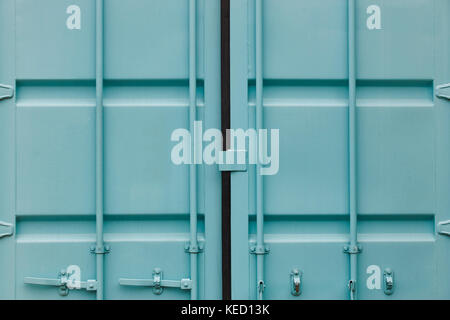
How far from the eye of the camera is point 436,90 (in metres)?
2.13

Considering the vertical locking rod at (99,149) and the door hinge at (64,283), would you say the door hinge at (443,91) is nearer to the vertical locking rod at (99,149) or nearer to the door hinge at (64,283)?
the vertical locking rod at (99,149)

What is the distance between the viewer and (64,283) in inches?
81.7

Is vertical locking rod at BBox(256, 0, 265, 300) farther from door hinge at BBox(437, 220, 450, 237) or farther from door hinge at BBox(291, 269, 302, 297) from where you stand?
door hinge at BBox(437, 220, 450, 237)

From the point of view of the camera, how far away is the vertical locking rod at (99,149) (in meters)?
2.06

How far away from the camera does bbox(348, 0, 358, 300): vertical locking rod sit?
6.77 feet

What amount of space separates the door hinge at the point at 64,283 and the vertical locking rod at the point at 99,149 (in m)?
0.05

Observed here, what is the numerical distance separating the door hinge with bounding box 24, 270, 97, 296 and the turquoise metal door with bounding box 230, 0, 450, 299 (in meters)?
0.72

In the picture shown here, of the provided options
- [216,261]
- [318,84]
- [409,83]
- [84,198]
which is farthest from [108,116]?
[409,83]

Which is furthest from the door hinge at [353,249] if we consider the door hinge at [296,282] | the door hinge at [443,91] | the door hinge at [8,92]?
the door hinge at [8,92]

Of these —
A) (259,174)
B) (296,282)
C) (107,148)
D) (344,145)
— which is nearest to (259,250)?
(296,282)

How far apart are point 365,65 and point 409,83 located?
0.83 feet

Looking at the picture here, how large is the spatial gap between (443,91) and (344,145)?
58 centimetres

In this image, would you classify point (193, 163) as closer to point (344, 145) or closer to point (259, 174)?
point (259, 174)
